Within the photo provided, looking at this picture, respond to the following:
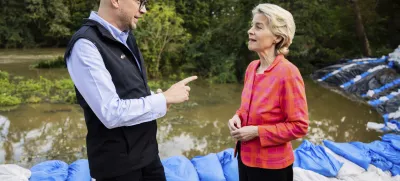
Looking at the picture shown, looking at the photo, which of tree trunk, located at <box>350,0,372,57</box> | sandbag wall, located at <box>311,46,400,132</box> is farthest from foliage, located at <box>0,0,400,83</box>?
sandbag wall, located at <box>311,46,400,132</box>

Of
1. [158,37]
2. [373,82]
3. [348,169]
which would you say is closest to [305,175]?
[348,169]

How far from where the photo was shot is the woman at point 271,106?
154cm

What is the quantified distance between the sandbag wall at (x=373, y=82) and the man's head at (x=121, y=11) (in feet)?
14.8

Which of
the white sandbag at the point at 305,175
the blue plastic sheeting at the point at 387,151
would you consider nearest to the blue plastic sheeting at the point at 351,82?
the blue plastic sheeting at the point at 387,151

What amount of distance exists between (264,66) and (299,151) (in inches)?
59.5

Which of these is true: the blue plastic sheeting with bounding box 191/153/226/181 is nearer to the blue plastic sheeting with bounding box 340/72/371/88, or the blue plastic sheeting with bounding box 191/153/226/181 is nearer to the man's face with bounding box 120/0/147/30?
the man's face with bounding box 120/0/147/30

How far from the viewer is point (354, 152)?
10.0 feet

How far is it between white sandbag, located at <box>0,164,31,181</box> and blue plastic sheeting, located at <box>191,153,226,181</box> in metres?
1.19

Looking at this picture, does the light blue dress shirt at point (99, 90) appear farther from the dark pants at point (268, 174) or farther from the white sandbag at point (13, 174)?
the white sandbag at point (13, 174)

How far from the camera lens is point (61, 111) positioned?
563 cm

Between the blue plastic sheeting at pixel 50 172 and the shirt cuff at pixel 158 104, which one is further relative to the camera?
the blue plastic sheeting at pixel 50 172

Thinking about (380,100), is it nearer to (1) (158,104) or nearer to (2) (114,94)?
(1) (158,104)

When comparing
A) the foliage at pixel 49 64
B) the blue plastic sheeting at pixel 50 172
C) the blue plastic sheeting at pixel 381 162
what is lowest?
the foliage at pixel 49 64

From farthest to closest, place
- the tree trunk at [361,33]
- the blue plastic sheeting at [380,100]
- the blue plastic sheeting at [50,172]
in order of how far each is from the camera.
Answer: the tree trunk at [361,33] → the blue plastic sheeting at [380,100] → the blue plastic sheeting at [50,172]
